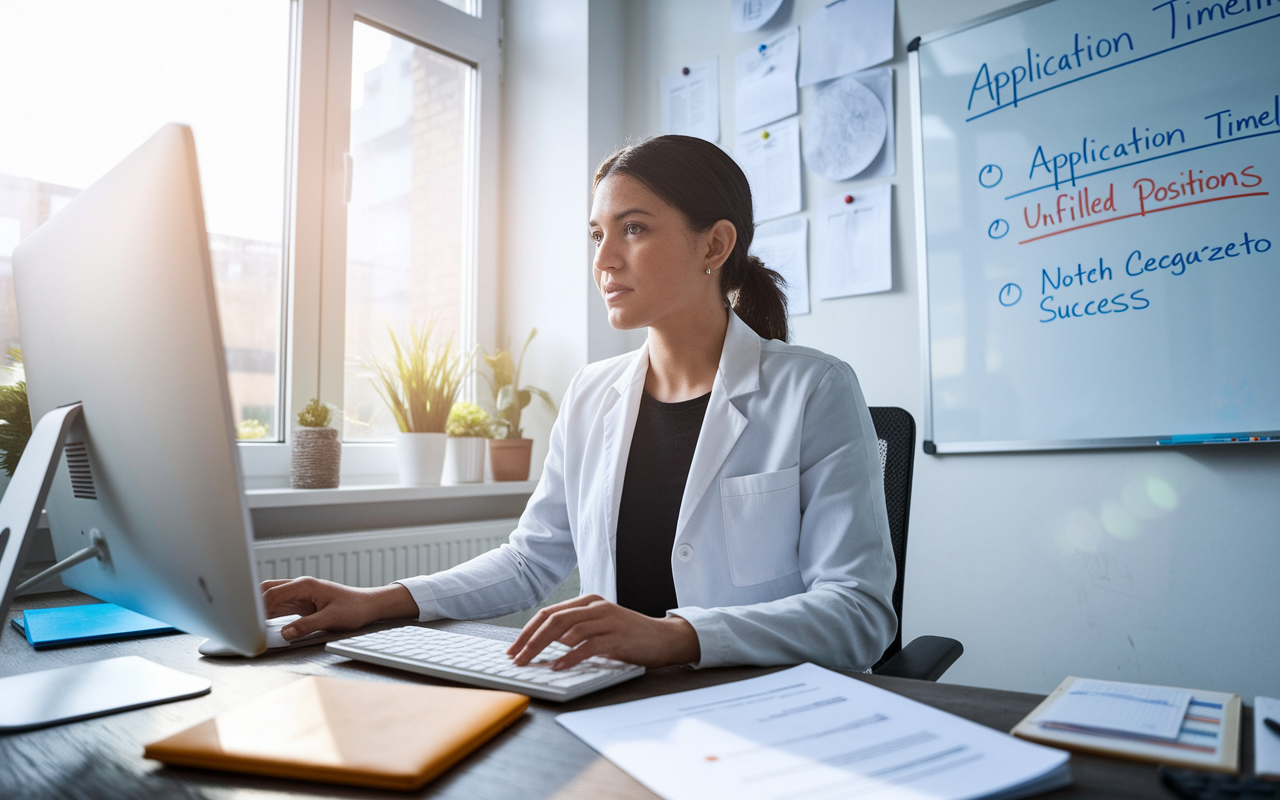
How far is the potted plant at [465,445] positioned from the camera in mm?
2117

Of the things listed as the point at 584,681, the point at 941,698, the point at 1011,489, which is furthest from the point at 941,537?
the point at 584,681

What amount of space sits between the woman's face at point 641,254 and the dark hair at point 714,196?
0.02m

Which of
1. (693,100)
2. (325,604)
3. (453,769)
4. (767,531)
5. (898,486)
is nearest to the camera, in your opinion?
(453,769)

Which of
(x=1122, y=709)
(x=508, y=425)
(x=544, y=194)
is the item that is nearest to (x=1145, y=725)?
(x=1122, y=709)

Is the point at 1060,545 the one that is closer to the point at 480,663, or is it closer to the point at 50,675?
the point at 480,663

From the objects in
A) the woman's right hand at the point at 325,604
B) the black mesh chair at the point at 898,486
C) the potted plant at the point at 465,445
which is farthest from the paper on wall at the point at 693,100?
the woman's right hand at the point at 325,604

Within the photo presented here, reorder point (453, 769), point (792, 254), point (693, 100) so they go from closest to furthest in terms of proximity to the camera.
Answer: point (453, 769) → point (792, 254) → point (693, 100)

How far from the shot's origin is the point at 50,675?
0.74 m

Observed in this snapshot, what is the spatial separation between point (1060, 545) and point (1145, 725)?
118 cm

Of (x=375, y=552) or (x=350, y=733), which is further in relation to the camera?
(x=375, y=552)

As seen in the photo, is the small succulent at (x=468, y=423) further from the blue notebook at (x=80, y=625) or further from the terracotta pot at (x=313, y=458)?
the blue notebook at (x=80, y=625)

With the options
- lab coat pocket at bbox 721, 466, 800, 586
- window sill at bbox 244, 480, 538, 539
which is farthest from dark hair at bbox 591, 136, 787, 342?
window sill at bbox 244, 480, 538, 539

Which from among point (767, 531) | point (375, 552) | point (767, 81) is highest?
point (767, 81)

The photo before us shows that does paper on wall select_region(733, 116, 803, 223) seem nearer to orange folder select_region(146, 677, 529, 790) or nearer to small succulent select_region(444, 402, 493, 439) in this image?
small succulent select_region(444, 402, 493, 439)
